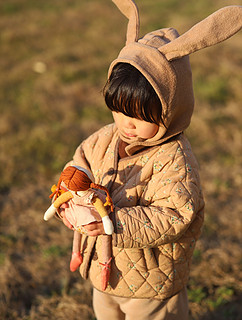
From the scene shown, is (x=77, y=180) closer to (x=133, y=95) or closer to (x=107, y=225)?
(x=107, y=225)

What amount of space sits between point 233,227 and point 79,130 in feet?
8.76

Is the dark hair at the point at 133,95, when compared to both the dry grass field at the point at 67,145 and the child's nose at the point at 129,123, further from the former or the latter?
the dry grass field at the point at 67,145

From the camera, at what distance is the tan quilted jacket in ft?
5.54

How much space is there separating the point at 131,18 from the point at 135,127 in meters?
0.53

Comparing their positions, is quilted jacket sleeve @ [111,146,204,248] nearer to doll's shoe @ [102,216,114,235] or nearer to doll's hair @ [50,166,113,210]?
doll's shoe @ [102,216,114,235]

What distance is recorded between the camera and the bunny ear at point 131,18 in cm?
180

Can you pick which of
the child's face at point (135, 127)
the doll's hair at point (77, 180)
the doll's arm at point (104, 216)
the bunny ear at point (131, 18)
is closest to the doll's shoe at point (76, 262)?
the doll's arm at point (104, 216)

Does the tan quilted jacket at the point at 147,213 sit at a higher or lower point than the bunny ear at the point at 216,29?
lower

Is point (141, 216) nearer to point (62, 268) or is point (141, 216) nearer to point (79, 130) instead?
point (62, 268)

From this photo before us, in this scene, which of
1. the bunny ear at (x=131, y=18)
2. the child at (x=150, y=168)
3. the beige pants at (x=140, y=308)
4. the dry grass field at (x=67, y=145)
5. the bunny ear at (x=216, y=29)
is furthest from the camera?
the dry grass field at (x=67, y=145)

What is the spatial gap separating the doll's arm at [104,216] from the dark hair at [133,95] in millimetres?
403

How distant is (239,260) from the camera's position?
3.38 meters

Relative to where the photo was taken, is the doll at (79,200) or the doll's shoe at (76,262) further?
the doll's shoe at (76,262)

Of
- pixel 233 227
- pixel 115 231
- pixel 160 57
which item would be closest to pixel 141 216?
pixel 115 231
